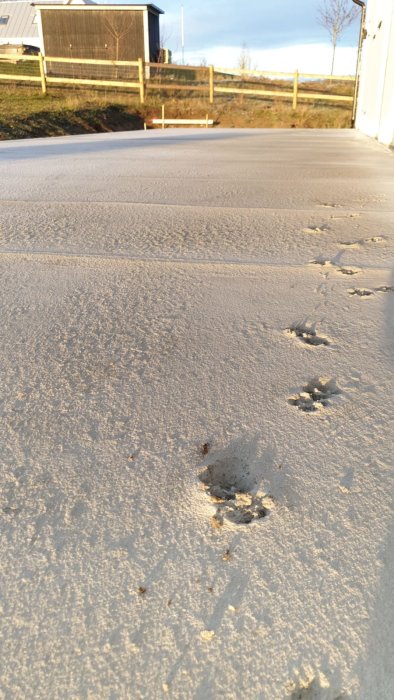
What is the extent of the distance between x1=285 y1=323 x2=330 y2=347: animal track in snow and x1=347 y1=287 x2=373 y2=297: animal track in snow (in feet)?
1.09

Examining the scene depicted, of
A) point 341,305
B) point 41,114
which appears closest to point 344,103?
point 41,114

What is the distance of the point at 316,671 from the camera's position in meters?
0.71

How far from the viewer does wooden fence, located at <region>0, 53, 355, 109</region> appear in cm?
1508

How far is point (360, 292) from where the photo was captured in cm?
191

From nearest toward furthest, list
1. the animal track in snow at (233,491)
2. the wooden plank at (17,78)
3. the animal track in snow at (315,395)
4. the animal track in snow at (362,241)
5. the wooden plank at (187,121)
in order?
the animal track in snow at (233,491)
the animal track in snow at (315,395)
the animal track in snow at (362,241)
the wooden plank at (187,121)
the wooden plank at (17,78)

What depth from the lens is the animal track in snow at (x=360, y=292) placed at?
189 centimetres

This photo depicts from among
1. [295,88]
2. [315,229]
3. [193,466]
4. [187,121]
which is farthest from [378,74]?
[193,466]

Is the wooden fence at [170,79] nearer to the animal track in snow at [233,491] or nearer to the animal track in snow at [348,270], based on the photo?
the animal track in snow at [348,270]

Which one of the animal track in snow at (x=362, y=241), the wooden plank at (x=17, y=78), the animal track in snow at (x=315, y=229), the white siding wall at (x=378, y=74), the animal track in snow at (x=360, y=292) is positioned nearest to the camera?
the animal track in snow at (x=360, y=292)

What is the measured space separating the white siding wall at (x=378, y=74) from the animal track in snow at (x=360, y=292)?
16.7 feet

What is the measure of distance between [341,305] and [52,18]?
2283 centimetres

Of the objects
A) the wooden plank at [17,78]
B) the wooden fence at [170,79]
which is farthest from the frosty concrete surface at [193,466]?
the wooden plank at [17,78]

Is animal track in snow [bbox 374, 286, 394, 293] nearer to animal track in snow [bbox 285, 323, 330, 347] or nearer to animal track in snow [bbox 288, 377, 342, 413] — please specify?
animal track in snow [bbox 285, 323, 330, 347]

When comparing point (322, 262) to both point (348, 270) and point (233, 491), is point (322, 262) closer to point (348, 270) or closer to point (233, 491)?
point (348, 270)
